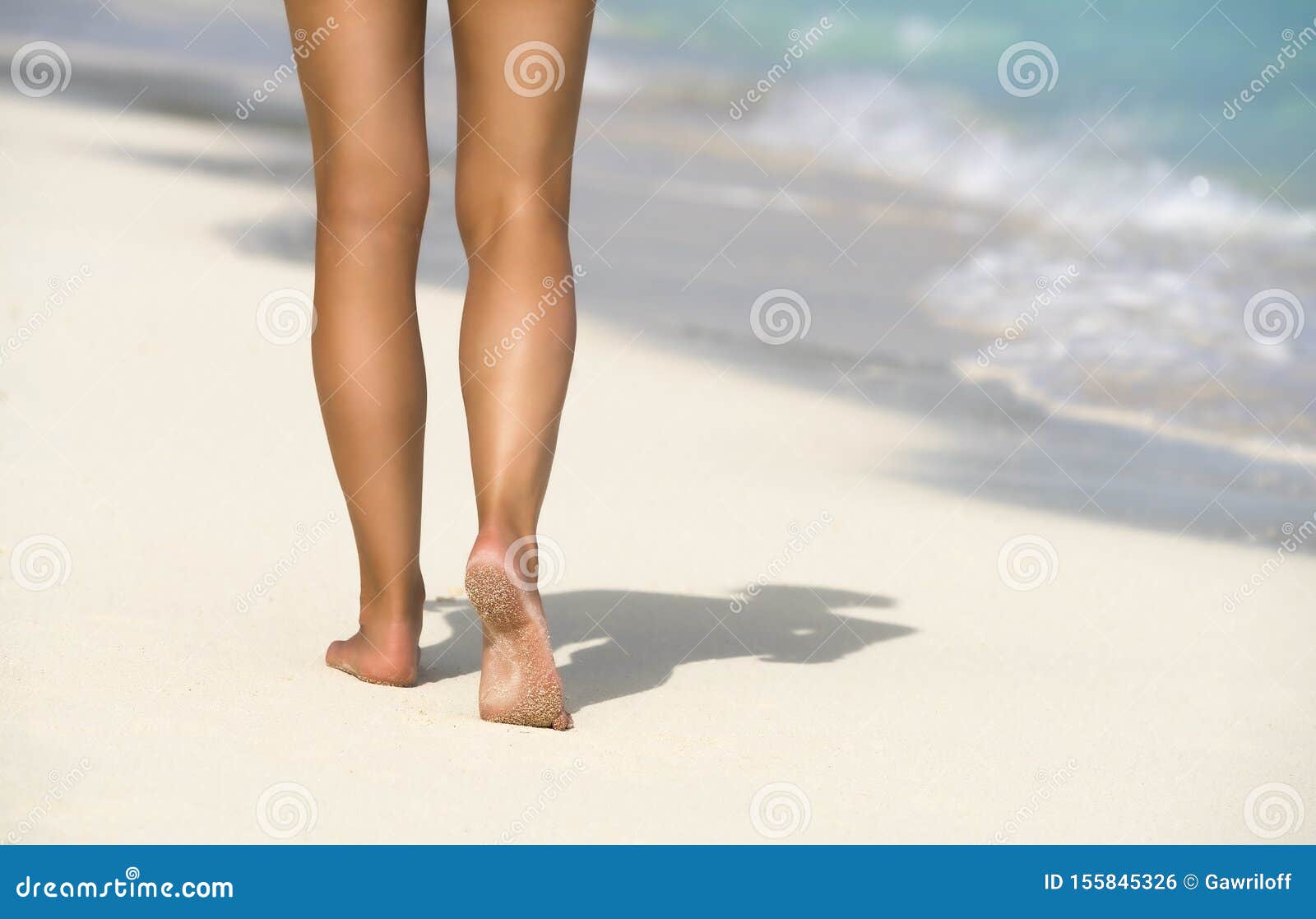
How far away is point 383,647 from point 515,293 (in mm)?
572

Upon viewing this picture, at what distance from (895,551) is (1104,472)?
1.51 meters

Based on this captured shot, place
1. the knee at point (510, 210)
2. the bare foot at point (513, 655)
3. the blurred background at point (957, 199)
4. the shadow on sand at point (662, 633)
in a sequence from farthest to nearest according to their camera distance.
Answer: the blurred background at point (957, 199) < the shadow on sand at point (662, 633) < the knee at point (510, 210) < the bare foot at point (513, 655)

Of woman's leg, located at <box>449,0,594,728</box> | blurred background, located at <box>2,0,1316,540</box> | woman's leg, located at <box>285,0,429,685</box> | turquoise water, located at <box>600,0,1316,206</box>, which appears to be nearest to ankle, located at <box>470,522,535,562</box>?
woman's leg, located at <box>449,0,594,728</box>

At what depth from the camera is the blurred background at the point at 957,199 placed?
557cm

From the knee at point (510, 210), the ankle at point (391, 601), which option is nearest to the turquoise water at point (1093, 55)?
the knee at point (510, 210)

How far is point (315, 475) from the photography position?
348 centimetres

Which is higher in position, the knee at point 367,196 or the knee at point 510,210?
the knee at point 367,196

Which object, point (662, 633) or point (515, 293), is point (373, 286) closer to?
point (515, 293)

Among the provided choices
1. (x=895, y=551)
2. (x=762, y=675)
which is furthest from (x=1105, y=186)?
(x=762, y=675)

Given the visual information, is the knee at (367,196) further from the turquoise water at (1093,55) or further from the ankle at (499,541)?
the turquoise water at (1093,55)

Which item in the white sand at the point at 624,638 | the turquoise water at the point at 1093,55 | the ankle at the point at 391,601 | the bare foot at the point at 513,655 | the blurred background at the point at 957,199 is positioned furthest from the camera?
the turquoise water at the point at 1093,55

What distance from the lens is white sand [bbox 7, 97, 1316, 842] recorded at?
1.78 metres

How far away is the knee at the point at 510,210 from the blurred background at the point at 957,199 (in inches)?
91.0

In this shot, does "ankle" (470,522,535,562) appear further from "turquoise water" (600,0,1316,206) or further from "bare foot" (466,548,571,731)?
"turquoise water" (600,0,1316,206)
